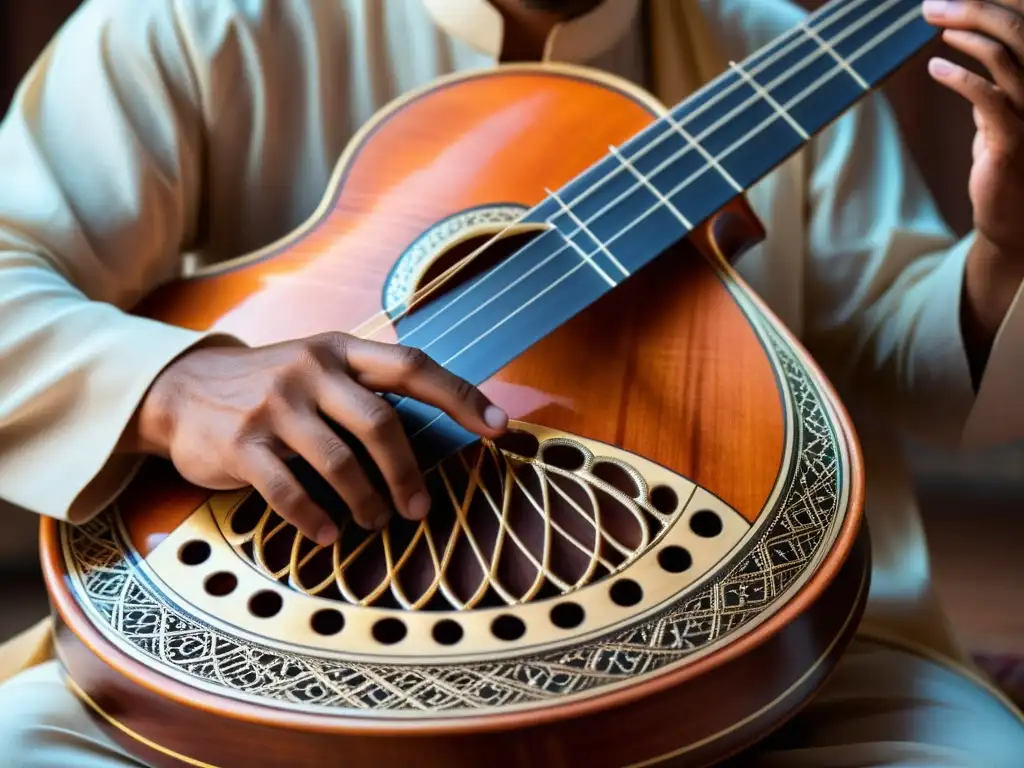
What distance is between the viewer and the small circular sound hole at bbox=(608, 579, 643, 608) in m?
0.59

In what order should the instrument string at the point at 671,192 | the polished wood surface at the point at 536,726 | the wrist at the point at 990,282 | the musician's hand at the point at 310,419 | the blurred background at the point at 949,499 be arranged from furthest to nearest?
the blurred background at the point at 949,499 → the wrist at the point at 990,282 → the instrument string at the point at 671,192 → the musician's hand at the point at 310,419 → the polished wood surface at the point at 536,726

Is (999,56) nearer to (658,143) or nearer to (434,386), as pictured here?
(658,143)

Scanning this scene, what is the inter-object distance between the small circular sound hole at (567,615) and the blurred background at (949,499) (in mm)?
883

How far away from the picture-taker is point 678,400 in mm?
719

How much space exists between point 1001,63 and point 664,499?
50cm

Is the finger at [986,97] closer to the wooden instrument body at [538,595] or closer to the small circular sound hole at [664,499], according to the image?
the wooden instrument body at [538,595]

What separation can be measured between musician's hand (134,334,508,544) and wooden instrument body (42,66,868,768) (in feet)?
0.14

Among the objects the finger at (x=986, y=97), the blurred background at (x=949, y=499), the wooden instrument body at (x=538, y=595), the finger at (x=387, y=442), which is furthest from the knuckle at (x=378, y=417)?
the blurred background at (x=949, y=499)

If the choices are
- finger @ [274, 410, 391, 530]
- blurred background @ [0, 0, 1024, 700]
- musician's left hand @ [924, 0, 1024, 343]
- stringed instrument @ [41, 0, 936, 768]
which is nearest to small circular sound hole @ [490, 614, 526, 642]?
stringed instrument @ [41, 0, 936, 768]

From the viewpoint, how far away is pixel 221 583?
62 centimetres

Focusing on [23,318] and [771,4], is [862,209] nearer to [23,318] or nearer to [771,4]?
[771,4]

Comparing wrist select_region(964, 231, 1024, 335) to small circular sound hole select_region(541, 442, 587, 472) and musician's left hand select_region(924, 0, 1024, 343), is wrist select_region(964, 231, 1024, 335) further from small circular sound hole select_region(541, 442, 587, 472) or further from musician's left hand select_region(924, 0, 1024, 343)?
small circular sound hole select_region(541, 442, 587, 472)

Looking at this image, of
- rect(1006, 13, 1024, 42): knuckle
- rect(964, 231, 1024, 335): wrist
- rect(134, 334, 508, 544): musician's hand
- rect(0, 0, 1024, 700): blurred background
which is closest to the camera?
rect(134, 334, 508, 544): musician's hand

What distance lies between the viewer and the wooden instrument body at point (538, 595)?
0.54 m
